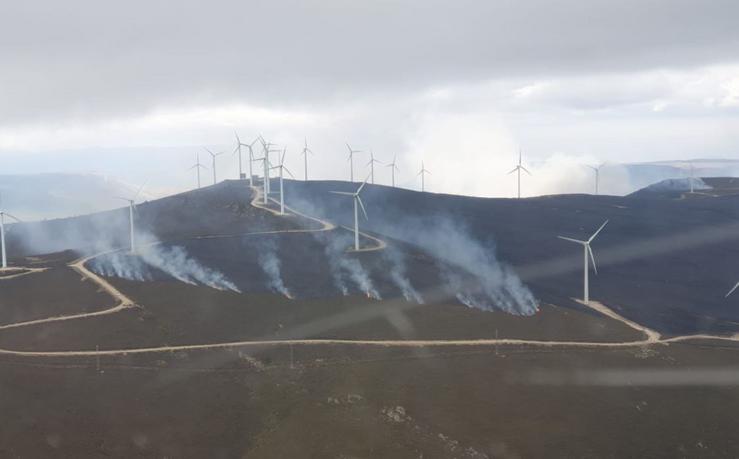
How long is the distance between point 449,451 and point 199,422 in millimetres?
25340

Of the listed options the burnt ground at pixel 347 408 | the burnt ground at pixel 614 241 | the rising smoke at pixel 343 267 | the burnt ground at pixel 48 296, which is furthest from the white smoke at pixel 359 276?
the burnt ground at pixel 48 296

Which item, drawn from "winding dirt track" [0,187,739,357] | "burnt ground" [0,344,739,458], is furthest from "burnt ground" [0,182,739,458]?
"winding dirt track" [0,187,739,357]

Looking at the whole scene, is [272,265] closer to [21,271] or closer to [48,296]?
[48,296]

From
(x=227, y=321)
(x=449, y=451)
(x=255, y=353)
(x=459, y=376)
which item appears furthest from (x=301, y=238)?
(x=449, y=451)

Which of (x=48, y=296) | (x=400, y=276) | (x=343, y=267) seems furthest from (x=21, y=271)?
(x=400, y=276)

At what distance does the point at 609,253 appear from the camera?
15225 centimetres

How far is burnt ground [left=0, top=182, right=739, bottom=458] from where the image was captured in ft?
211

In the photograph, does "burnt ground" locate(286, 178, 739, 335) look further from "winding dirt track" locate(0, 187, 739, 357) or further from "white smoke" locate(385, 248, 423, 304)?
"white smoke" locate(385, 248, 423, 304)

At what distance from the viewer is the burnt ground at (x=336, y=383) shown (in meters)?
64.3

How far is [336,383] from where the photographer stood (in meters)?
74.3

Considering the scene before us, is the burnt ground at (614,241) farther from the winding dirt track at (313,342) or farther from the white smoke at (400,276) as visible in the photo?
the white smoke at (400,276)

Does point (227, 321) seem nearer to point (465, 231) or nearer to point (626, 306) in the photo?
point (626, 306)

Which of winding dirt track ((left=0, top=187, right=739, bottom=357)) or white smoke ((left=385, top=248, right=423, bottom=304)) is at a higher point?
white smoke ((left=385, top=248, right=423, bottom=304))

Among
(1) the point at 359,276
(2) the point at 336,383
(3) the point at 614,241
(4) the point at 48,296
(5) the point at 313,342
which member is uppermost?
(3) the point at 614,241
